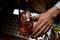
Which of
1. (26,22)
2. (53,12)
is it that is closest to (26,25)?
(26,22)

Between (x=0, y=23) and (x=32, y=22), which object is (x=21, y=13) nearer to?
(x=32, y=22)

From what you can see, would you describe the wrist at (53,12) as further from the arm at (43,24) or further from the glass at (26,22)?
the glass at (26,22)

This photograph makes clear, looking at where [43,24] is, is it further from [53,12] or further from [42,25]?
[53,12]

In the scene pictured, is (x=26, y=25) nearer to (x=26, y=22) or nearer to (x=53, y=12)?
(x=26, y=22)

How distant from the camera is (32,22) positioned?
0.88m

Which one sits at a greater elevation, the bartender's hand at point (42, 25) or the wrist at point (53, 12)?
the wrist at point (53, 12)

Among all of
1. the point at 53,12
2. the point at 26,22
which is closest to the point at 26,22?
the point at 26,22

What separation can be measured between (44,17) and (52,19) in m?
0.06

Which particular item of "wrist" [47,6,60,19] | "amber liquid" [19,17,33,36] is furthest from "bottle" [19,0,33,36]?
"wrist" [47,6,60,19]

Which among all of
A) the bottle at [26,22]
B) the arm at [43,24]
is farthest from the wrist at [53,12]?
the bottle at [26,22]

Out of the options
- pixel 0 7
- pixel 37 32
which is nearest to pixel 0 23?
pixel 0 7

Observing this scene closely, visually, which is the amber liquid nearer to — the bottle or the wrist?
the bottle

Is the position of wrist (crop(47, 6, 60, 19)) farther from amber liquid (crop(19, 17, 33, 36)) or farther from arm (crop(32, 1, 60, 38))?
amber liquid (crop(19, 17, 33, 36))

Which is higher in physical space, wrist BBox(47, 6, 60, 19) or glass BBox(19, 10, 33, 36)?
wrist BBox(47, 6, 60, 19)
